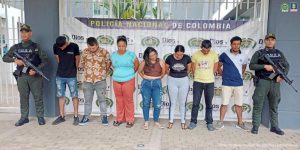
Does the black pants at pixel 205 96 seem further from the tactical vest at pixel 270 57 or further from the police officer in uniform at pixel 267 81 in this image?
the tactical vest at pixel 270 57

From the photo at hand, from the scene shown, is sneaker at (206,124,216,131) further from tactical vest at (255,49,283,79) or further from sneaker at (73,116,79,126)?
sneaker at (73,116,79,126)

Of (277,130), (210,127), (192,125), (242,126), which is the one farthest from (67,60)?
(277,130)

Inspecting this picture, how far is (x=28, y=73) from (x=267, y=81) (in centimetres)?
435

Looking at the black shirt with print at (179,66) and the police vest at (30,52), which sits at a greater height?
the police vest at (30,52)

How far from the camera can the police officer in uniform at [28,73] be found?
494 centimetres

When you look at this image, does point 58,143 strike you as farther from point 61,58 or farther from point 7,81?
point 7,81

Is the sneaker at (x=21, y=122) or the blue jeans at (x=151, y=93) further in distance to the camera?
the sneaker at (x=21, y=122)

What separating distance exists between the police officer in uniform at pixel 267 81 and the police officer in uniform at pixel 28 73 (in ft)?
13.0

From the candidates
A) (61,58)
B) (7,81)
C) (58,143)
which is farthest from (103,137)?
(7,81)

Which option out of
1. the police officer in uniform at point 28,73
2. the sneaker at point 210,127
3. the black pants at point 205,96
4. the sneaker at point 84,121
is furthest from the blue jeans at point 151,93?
the police officer in uniform at point 28,73

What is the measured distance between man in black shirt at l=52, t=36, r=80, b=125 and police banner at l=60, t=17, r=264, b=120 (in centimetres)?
45

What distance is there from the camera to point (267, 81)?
465 centimetres

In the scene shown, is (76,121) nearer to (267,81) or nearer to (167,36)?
(167,36)

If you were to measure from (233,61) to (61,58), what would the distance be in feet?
10.5
